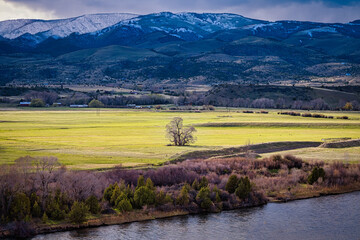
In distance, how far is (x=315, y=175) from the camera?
151 feet

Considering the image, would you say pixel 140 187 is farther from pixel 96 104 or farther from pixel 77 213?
pixel 96 104

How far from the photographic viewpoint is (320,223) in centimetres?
3462

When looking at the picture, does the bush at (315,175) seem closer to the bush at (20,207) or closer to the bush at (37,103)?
the bush at (20,207)

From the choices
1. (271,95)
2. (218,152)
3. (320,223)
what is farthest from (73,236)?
(271,95)

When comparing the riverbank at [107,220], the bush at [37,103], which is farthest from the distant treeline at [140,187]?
the bush at [37,103]

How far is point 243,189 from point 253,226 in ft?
20.6

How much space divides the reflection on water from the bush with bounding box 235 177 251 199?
171 cm

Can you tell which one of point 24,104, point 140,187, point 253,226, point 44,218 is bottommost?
point 253,226

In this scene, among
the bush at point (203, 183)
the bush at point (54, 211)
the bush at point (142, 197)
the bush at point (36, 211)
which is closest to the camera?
the bush at point (36, 211)

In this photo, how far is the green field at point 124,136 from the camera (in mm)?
51875

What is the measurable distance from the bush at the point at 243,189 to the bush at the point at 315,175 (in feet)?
28.0

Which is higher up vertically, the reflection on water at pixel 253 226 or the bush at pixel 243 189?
the bush at pixel 243 189

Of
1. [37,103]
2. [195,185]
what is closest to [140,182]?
[195,185]

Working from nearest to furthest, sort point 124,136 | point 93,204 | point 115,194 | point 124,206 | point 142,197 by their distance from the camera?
point 93,204 < point 124,206 < point 115,194 < point 142,197 < point 124,136
